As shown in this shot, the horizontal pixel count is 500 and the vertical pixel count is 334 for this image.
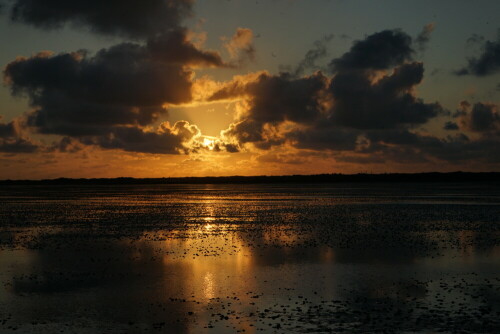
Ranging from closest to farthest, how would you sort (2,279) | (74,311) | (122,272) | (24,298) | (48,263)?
(74,311)
(24,298)
(2,279)
(122,272)
(48,263)

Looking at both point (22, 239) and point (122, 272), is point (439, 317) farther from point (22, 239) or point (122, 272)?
point (22, 239)

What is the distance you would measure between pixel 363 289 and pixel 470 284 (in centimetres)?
466

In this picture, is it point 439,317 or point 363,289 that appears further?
point 363,289

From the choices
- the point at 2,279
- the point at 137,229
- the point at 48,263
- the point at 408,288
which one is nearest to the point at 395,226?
the point at 137,229

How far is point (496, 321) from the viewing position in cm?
1648

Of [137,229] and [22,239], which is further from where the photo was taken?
[137,229]

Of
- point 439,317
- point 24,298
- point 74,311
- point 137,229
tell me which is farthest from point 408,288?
point 137,229

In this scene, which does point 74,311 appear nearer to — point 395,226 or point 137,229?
point 137,229

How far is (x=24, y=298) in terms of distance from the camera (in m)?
20.3

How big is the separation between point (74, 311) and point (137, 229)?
1107 inches

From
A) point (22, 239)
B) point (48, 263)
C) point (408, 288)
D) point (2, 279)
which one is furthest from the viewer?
point (22, 239)

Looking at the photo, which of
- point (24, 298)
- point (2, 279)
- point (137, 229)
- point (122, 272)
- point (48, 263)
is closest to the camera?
point (24, 298)

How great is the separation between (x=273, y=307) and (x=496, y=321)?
7017 mm

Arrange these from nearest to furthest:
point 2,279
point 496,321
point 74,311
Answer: point 496,321 → point 74,311 → point 2,279
